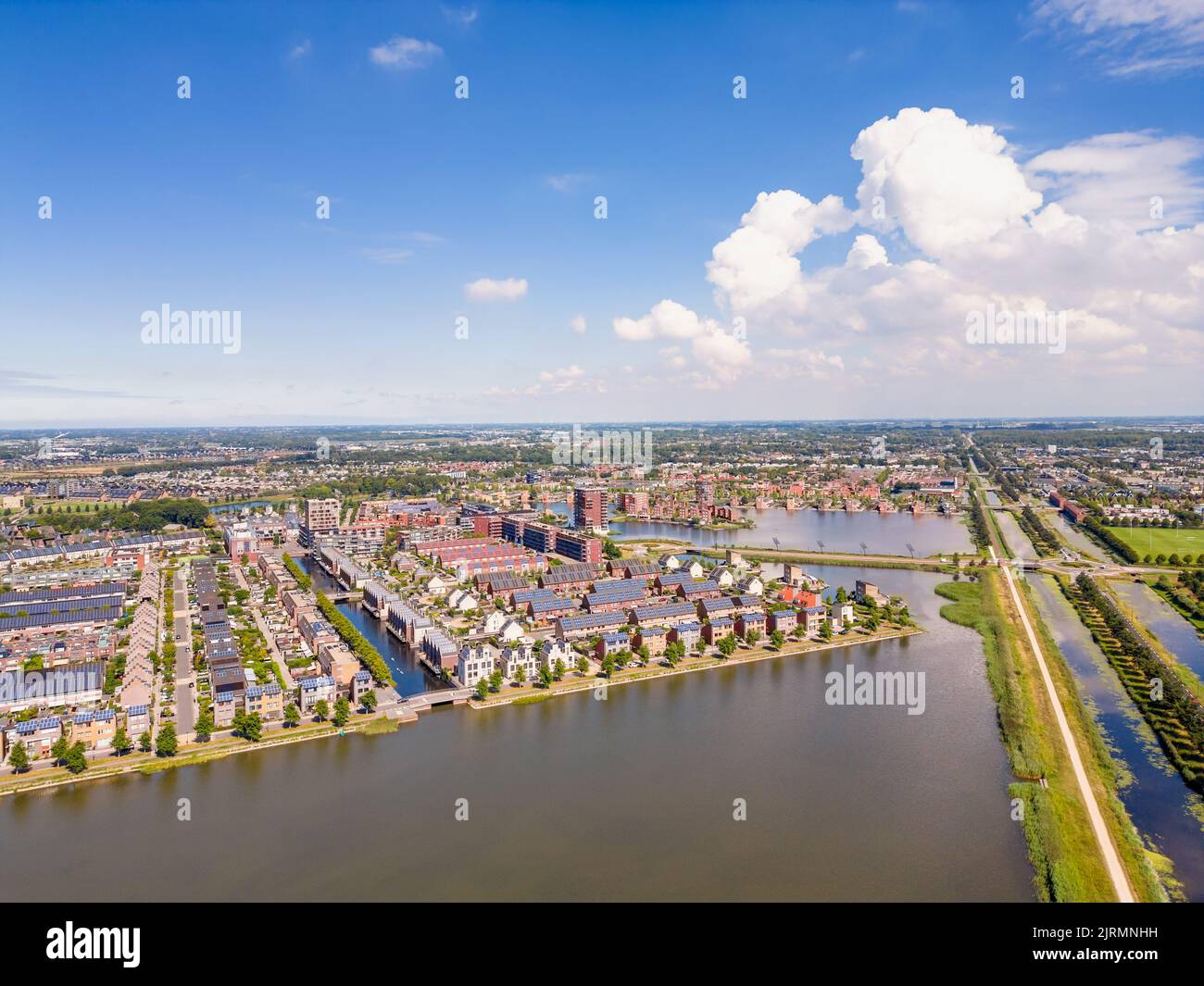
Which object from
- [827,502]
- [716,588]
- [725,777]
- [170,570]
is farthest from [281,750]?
[827,502]

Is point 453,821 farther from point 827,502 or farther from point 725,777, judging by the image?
point 827,502

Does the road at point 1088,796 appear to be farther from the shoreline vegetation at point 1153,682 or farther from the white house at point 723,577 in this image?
the white house at point 723,577

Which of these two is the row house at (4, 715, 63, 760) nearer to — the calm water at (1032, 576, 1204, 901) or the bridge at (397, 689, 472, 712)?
the bridge at (397, 689, 472, 712)

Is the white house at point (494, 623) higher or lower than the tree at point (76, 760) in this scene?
higher

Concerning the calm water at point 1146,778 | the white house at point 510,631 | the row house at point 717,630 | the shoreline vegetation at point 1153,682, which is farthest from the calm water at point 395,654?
the shoreline vegetation at point 1153,682
